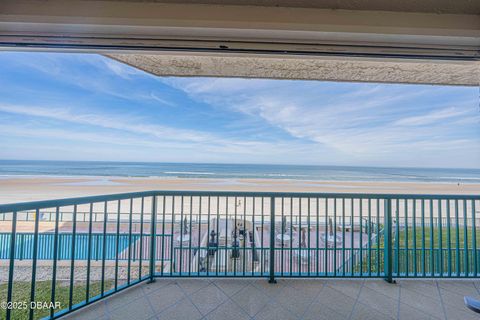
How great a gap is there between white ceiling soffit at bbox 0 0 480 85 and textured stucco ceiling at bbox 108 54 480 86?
1.26ft

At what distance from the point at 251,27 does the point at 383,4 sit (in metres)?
0.64

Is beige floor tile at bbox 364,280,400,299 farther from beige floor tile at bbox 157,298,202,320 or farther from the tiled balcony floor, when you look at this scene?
beige floor tile at bbox 157,298,202,320

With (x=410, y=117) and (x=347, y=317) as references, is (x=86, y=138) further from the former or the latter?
(x=410, y=117)

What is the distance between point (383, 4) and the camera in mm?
976

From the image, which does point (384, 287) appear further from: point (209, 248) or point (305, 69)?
point (305, 69)

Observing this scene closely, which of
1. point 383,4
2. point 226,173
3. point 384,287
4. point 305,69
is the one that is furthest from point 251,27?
point 226,173

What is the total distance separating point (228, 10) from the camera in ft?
3.18

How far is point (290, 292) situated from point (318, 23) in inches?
85.6

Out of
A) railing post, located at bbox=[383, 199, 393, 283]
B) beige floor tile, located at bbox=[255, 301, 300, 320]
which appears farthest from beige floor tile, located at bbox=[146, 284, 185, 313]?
railing post, located at bbox=[383, 199, 393, 283]

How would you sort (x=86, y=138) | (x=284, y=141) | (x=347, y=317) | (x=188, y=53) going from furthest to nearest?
(x=284, y=141) < (x=86, y=138) < (x=347, y=317) < (x=188, y=53)

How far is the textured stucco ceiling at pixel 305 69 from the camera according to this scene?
4.84 feet

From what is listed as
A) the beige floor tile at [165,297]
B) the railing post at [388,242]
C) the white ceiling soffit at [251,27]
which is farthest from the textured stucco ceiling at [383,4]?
the beige floor tile at [165,297]

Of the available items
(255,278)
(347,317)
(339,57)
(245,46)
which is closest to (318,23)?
(339,57)

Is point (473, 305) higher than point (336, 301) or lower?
higher
